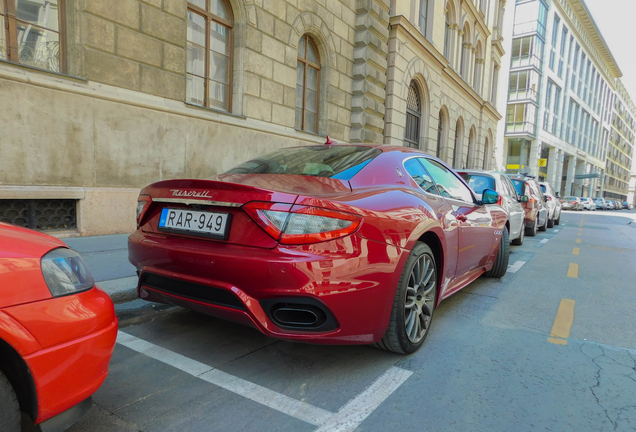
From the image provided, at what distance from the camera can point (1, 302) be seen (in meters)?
1.32

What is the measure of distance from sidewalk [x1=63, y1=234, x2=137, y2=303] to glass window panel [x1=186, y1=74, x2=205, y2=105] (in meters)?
3.14

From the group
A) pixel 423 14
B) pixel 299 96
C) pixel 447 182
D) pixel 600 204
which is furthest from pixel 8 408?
pixel 600 204

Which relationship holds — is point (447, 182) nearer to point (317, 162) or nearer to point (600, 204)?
point (317, 162)

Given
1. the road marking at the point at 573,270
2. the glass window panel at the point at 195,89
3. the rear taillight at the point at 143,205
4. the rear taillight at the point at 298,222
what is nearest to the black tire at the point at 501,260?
the road marking at the point at 573,270

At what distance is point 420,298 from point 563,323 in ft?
5.58

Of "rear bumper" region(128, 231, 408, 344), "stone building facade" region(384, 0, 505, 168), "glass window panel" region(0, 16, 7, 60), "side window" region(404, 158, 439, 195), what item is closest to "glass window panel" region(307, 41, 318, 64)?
"stone building facade" region(384, 0, 505, 168)

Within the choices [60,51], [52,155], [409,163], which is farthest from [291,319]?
[60,51]

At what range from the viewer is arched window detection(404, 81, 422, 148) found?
16734 mm

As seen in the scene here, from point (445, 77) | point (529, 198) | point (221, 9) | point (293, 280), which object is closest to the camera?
point (293, 280)

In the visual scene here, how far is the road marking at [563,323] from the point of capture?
10.7ft

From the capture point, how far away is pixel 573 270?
20.3ft

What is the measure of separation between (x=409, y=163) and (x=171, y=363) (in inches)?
90.0

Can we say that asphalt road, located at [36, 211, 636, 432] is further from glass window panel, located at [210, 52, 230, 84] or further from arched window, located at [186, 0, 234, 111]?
glass window panel, located at [210, 52, 230, 84]

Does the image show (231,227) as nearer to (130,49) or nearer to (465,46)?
(130,49)
